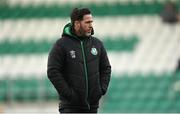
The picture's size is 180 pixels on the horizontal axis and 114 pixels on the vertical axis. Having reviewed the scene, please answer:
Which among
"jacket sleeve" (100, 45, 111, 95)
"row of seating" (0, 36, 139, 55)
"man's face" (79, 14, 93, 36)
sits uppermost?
"man's face" (79, 14, 93, 36)

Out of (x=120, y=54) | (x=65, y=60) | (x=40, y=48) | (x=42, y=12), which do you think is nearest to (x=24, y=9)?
(x=42, y=12)

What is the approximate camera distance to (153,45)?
45.1ft

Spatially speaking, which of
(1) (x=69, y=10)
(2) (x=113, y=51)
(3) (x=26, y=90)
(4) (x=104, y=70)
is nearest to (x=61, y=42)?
(4) (x=104, y=70)

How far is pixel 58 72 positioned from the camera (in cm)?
530

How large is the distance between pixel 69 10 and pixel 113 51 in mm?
1970

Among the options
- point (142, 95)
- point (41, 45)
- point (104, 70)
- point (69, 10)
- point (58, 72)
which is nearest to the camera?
point (58, 72)

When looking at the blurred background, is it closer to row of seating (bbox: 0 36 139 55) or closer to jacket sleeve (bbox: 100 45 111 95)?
row of seating (bbox: 0 36 139 55)

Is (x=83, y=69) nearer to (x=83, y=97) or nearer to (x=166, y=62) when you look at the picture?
(x=83, y=97)

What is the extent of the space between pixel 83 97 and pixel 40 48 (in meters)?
8.68

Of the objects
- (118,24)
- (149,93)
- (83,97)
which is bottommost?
(149,93)

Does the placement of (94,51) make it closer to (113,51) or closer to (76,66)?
(76,66)

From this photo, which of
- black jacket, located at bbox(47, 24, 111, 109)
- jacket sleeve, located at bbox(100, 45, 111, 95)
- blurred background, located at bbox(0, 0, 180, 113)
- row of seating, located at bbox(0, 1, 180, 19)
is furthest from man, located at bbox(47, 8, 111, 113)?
Answer: row of seating, located at bbox(0, 1, 180, 19)

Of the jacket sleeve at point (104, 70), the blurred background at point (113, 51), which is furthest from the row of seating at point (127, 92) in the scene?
the jacket sleeve at point (104, 70)

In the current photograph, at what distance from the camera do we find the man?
5312 mm
